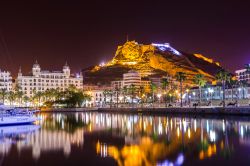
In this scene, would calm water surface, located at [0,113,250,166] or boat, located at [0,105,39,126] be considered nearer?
calm water surface, located at [0,113,250,166]

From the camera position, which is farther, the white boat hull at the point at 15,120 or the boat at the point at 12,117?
the boat at the point at 12,117

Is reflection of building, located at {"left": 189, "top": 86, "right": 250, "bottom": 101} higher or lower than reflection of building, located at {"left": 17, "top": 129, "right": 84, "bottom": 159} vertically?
higher

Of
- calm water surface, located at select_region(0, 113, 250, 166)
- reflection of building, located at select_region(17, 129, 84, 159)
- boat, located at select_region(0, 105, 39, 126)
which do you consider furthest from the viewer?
boat, located at select_region(0, 105, 39, 126)

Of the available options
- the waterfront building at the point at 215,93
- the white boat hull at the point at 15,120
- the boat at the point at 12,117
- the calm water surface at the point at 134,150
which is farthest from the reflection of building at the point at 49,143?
the waterfront building at the point at 215,93

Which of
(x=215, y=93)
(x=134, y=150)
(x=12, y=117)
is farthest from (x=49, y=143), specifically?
(x=215, y=93)

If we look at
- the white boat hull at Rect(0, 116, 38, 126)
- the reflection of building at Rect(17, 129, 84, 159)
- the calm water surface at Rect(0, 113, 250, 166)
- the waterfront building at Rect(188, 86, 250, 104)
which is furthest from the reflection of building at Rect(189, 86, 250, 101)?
the reflection of building at Rect(17, 129, 84, 159)

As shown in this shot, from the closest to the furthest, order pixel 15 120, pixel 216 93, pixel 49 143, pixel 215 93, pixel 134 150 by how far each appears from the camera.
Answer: pixel 134 150 < pixel 49 143 < pixel 15 120 < pixel 216 93 < pixel 215 93

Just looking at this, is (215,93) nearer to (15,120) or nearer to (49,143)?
(15,120)

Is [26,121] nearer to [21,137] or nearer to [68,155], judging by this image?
[21,137]

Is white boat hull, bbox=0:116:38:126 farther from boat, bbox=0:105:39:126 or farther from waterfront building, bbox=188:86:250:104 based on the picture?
waterfront building, bbox=188:86:250:104

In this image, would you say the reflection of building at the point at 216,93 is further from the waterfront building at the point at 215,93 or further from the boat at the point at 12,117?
the boat at the point at 12,117

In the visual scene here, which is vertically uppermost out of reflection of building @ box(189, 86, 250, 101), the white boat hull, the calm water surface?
reflection of building @ box(189, 86, 250, 101)

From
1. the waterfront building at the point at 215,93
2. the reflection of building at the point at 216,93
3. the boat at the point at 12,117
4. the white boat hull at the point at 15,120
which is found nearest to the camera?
the white boat hull at the point at 15,120

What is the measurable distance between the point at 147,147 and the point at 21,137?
1881 centimetres
